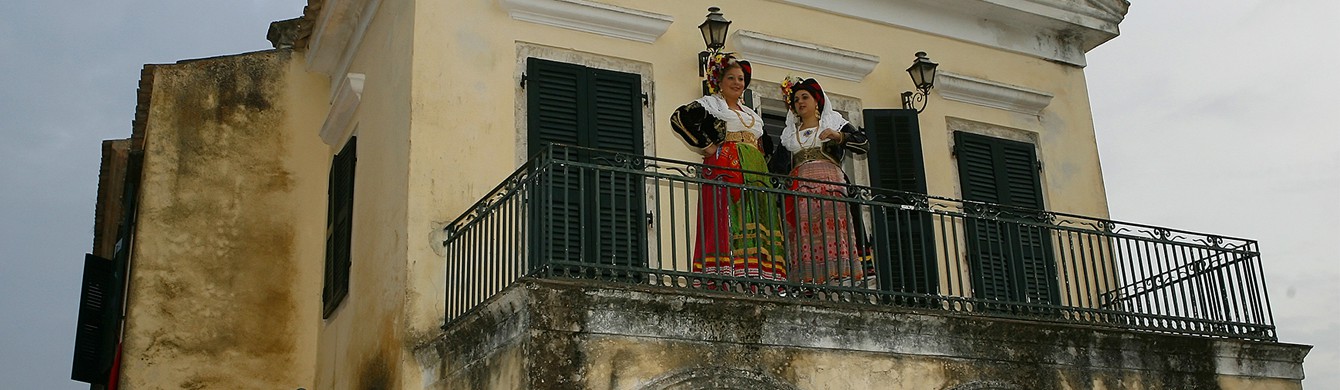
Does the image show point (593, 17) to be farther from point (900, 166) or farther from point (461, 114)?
point (900, 166)

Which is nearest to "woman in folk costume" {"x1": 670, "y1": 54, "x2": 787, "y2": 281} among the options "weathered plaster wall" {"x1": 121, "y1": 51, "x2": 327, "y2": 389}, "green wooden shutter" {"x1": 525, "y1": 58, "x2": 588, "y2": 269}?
"green wooden shutter" {"x1": 525, "y1": 58, "x2": 588, "y2": 269}

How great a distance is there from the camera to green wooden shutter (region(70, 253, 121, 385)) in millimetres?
12398

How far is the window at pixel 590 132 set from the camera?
9.02 metres

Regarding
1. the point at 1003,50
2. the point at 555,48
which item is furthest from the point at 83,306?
the point at 1003,50

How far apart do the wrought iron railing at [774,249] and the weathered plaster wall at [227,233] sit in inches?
118

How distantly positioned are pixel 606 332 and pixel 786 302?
1.18 metres

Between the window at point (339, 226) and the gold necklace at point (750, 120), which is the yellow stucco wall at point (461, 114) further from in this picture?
the gold necklace at point (750, 120)

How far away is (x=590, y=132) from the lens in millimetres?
9523

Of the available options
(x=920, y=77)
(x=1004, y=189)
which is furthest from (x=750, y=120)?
(x=1004, y=189)

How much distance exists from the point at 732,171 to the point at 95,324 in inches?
289

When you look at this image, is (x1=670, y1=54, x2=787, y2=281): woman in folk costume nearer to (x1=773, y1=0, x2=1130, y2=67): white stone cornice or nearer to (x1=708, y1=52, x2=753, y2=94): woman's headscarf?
(x1=708, y1=52, x2=753, y2=94): woman's headscarf

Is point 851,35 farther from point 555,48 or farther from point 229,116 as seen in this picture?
point 229,116

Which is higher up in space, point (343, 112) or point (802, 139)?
point (343, 112)

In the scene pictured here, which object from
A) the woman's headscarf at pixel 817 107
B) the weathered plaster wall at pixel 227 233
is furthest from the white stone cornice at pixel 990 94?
Answer: the weathered plaster wall at pixel 227 233
